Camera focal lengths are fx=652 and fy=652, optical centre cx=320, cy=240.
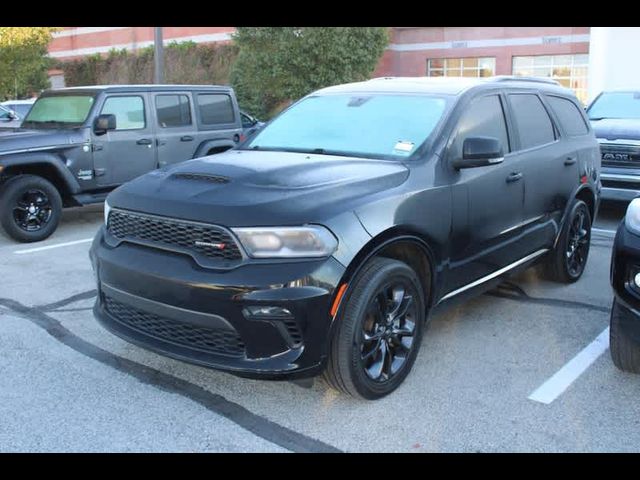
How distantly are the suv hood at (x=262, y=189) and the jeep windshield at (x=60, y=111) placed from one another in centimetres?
454

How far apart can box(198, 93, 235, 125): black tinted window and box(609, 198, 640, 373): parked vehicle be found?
255 inches

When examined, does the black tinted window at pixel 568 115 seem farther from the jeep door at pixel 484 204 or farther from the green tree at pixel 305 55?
the green tree at pixel 305 55

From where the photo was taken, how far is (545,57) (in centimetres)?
3238

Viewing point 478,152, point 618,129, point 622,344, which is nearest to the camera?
point 622,344

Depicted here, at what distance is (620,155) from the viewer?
8.25 metres

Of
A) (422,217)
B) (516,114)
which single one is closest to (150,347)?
(422,217)

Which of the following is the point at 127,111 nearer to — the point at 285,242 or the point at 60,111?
the point at 60,111

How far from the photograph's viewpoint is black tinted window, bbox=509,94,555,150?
481cm

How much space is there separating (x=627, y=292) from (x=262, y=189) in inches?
80.5

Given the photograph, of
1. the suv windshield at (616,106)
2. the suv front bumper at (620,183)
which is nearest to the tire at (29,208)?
the suv front bumper at (620,183)

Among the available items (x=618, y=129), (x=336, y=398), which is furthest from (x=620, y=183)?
(x=336, y=398)

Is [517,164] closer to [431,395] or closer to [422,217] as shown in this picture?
[422,217]
